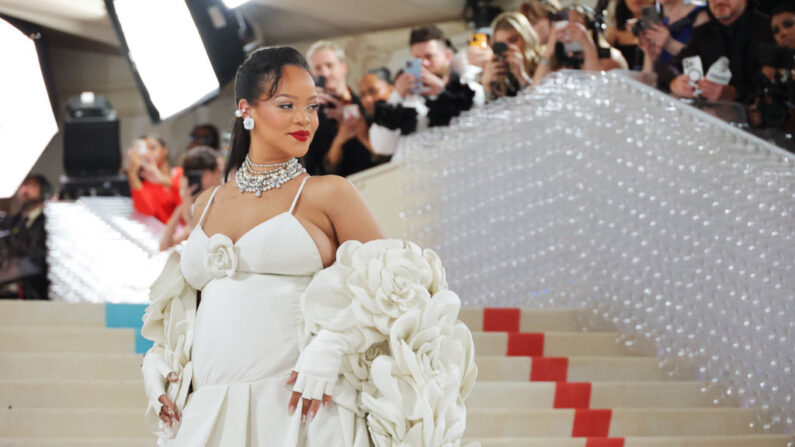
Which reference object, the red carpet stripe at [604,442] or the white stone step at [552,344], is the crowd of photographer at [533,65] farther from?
the red carpet stripe at [604,442]

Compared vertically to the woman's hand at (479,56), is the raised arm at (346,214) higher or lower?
higher

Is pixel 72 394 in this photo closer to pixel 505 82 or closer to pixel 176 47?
pixel 505 82

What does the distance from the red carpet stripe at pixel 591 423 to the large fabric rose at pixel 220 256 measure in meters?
2.10

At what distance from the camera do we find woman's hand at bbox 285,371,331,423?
2197 mm

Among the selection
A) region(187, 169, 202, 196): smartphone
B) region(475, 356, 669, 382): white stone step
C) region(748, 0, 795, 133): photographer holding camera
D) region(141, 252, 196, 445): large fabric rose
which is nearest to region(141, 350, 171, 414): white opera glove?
region(141, 252, 196, 445): large fabric rose

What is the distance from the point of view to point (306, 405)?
222 cm

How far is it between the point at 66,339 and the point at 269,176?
8.19 feet

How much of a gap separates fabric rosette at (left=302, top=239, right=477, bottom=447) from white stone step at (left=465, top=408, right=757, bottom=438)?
5.91ft

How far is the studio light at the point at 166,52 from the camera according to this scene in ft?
30.0

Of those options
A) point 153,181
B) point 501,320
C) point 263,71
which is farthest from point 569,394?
point 153,181

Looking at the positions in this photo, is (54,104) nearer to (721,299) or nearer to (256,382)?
(721,299)

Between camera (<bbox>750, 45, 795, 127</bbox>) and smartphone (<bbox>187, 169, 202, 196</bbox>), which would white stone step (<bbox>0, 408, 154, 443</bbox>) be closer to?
smartphone (<bbox>187, 169, 202, 196</bbox>)

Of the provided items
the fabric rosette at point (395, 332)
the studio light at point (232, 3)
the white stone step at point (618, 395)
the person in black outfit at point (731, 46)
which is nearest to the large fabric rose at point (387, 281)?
the fabric rosette at point (395, 332)

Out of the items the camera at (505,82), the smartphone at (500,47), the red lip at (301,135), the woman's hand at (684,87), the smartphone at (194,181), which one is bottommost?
the smartphone at (194,181)
